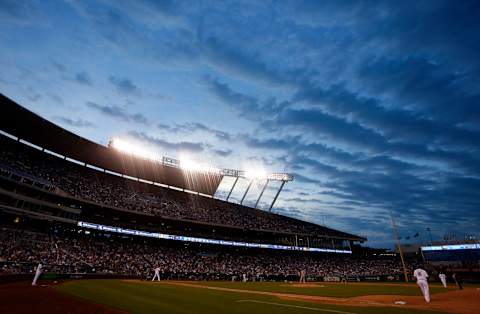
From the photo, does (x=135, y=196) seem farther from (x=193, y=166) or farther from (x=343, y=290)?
(x=343, y=290)

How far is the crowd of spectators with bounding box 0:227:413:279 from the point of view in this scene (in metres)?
31.7

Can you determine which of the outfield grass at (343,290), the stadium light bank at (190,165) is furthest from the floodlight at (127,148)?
the outfield grass at (343,290)

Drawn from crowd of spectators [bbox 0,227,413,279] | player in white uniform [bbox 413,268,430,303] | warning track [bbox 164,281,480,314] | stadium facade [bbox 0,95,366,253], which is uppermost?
stadium facade [bbox 0,95,366,253]

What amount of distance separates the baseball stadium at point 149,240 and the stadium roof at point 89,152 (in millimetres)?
208

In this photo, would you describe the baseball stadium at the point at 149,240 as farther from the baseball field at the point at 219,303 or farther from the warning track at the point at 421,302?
the warning track at the point at 421,302

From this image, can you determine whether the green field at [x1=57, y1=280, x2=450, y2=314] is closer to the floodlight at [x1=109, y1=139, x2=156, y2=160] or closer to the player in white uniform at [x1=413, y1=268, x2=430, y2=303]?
Answer: the player in white uniform at [x1=413, y1=268, x2=430, y2=303]

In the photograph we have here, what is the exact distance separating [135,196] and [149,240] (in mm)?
8078

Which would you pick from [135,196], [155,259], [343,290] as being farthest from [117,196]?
[343,290]

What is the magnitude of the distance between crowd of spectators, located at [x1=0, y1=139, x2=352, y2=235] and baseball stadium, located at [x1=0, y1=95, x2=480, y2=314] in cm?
24

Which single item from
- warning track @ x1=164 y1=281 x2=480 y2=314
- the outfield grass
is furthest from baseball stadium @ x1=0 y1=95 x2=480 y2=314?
warning track @ x1=164 y1=281 x2=480 y2=314

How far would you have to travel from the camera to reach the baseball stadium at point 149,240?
26.3 metres

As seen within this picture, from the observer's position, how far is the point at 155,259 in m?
45.6

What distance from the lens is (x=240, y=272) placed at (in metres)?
51.5

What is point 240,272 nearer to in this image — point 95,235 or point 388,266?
point 95,235
